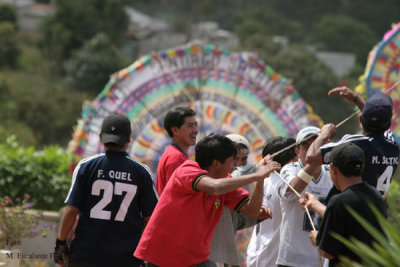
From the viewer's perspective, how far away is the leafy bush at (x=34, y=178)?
9.80 m

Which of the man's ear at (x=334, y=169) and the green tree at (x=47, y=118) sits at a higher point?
the man's ear at (x=334, y=169)

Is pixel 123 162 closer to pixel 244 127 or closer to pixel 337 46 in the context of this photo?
pixel 244 127

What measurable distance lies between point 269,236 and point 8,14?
6505 cm

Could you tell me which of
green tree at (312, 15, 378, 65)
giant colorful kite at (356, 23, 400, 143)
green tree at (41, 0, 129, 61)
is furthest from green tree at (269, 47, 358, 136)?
giant colorful kite at (356, 23, 400, 143)

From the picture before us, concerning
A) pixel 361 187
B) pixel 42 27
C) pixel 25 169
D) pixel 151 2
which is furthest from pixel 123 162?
pixel 151 2

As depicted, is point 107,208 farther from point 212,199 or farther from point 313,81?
point 313,81

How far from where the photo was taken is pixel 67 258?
5051 mm

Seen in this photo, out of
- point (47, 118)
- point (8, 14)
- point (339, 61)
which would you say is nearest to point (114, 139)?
point (47, 118)

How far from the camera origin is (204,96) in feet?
29.9

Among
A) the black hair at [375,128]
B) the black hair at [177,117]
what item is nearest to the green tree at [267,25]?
the black hair at [177,117]

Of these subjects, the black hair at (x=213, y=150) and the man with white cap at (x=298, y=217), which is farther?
the man with white cap at (x=298, y=217)

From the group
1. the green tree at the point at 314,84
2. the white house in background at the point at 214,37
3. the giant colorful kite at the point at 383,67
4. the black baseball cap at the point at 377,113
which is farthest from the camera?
the white house in background at the point at 214,37

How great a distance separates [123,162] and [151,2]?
95.3 m

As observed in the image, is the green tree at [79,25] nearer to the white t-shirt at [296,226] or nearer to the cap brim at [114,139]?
the cap brim at [114,139]
